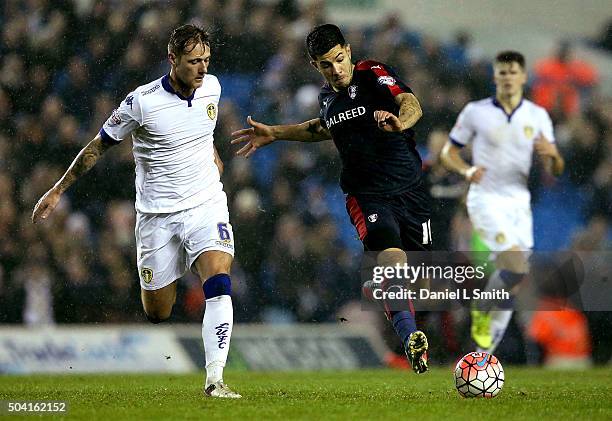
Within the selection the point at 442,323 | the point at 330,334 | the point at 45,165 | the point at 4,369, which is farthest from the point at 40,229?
the point at 442,323

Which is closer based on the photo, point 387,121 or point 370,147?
point 387,121

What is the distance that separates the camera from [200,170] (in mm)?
7141

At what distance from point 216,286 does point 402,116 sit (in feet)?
5.31

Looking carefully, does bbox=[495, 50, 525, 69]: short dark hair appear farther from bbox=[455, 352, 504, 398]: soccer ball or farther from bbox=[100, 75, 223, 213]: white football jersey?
bbox=[455, 352, 504, 398]: soccer ball

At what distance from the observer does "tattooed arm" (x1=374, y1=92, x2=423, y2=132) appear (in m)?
6.50

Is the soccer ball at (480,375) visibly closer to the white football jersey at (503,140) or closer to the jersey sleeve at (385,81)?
the jersey sleeve at (385,81)

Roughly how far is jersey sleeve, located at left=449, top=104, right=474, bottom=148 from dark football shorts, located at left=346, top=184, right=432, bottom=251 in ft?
10.7

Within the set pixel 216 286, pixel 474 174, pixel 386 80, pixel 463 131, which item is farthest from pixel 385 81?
pixel 463 131

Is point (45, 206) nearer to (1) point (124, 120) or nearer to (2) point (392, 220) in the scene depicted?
(1) point (124, 120)

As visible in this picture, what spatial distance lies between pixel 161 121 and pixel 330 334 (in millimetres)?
4654

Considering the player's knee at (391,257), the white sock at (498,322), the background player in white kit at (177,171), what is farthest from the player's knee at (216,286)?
the white sock at (498,322)

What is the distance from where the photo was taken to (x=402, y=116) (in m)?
6.96

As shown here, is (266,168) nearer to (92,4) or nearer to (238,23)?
(238,23)

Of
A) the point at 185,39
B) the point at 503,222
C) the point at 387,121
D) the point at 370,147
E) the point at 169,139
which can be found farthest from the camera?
the point at 503,222
